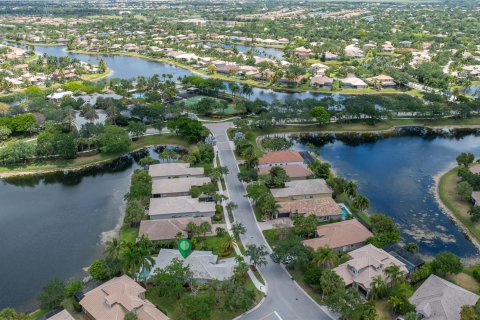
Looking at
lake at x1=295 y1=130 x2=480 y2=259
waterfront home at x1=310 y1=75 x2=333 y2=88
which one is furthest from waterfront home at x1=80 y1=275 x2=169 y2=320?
waterfront home at x1=310 y1=75 x2=333 y2=88

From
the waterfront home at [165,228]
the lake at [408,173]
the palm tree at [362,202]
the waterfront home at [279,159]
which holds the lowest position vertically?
the lake at [408,173]

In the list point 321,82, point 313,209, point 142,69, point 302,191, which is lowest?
point 142,69

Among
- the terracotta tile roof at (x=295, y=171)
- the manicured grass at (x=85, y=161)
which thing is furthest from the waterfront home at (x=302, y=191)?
the manicured grass at (x=85, y=161)

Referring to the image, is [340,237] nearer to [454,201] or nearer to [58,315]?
[454,201]

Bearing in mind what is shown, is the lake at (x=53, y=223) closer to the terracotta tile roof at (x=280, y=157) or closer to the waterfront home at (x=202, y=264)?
the waterfront home at (x=202, y=264)

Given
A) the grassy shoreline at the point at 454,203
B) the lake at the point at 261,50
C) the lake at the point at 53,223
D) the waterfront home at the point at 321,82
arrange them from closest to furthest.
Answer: the lake at the point at 53,223 → the grassy shoreline at the point at 454,203 → the waterfront home at the point at 321,82 → the lake at the point at 261,50

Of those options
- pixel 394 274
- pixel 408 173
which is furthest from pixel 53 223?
pixel 408 173
